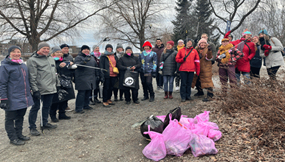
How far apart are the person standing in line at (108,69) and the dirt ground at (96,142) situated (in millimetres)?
1084

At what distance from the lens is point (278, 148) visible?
277 cm

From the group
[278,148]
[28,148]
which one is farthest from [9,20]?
[278,148]

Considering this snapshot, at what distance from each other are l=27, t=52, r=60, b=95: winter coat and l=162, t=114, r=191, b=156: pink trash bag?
2709mm

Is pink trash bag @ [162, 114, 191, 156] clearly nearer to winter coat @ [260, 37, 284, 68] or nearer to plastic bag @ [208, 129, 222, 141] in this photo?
plastic bag @ [208, 129, 222, 141]

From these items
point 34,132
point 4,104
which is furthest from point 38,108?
point 4,104

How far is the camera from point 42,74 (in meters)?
4.06

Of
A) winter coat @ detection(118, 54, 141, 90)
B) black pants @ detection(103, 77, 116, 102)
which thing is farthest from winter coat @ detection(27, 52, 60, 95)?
winter coat @ detection(118, 54, 141, 90)

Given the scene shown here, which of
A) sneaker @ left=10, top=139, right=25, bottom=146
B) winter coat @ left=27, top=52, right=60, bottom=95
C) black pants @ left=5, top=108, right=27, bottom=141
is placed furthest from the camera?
winter coat @ left=27, top=52, right=60, bottom=95

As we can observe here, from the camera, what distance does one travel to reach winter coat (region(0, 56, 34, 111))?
10.9 ft

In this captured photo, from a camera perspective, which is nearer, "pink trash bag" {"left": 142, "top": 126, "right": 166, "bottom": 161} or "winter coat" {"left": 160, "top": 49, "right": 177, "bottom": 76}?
"pink trash bag" {"left": 142, "top": 126, "right": 166, "bottom": 161}

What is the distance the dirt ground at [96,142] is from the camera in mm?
3158

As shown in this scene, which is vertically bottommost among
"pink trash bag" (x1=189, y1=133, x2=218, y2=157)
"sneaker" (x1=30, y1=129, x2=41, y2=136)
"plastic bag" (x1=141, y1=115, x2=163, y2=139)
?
"sneaker" (x1=30, y1=129, x2=41, y2=136)

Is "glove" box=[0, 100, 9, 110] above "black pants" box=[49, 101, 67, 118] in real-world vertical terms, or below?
above

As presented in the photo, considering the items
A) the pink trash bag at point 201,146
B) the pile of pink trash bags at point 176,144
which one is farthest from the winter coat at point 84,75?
the pink trash bag at point 201,146
